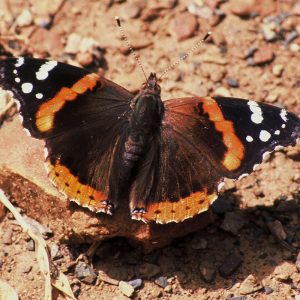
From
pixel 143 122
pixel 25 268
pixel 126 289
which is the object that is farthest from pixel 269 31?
pixel 25 268

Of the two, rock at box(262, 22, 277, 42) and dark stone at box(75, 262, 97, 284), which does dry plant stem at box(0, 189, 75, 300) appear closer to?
dark stone at box(75, 262, 97, 284)

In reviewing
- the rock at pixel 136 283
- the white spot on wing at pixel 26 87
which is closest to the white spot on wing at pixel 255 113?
the rock at pixel 136 283

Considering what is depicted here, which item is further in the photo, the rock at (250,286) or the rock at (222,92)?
the rock at (222,92)

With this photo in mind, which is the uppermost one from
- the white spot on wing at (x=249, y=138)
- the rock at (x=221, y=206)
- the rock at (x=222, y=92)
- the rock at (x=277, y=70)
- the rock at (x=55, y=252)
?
the white spot on wing at (x=249, y=138)

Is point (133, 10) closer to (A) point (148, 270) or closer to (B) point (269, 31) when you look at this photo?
(B) point (269, 31)

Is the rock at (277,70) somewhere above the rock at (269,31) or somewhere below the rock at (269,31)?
below

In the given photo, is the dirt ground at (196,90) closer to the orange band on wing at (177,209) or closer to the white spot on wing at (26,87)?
the orange band on wing at (177,209)

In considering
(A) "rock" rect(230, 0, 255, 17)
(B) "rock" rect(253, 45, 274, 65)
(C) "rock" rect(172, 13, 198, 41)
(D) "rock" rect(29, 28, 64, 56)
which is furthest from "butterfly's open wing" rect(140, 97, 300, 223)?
(A) "rock" rect(230, 0, 255, 17)
